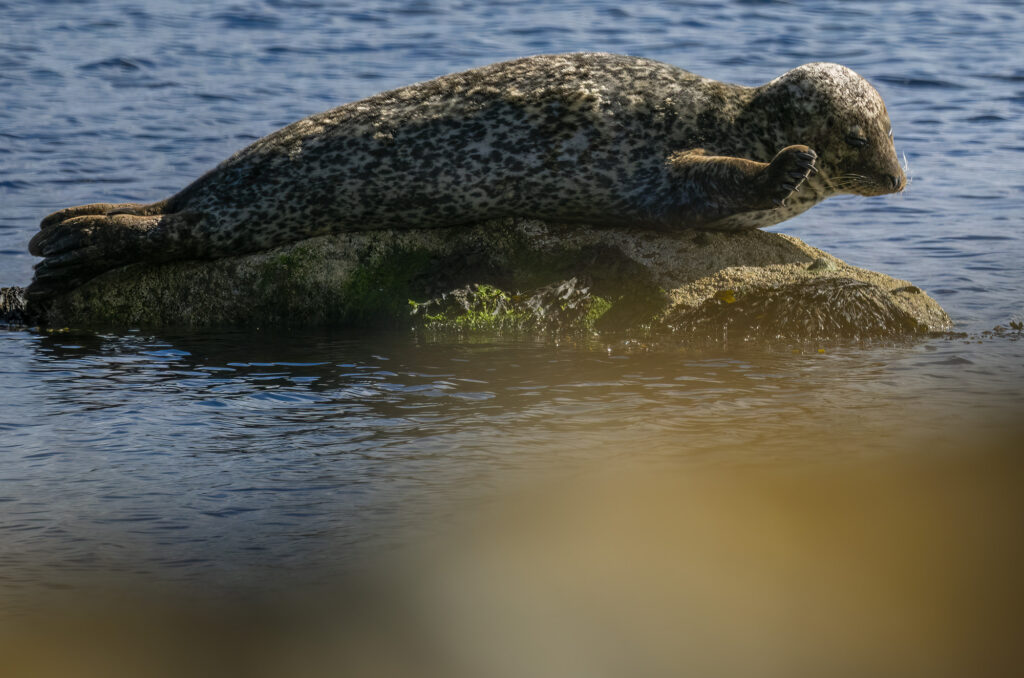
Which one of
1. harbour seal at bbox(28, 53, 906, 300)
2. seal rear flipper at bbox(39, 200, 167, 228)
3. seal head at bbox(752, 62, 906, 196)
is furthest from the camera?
seal rear flipper at bbox(39, 200, 167, 228)

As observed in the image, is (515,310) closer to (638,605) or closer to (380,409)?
(380,409)

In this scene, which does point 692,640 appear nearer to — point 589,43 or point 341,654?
point 341,654

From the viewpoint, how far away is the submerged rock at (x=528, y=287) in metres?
6.66

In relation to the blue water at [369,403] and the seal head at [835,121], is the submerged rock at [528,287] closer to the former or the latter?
the blue water at [369,403]

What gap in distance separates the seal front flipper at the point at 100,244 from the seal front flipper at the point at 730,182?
9.24 ft

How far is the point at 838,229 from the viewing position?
1063cm

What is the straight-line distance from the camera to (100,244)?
7.15m

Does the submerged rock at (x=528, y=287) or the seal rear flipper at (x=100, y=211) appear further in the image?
the seal rear flipper at (x=100, y=211)

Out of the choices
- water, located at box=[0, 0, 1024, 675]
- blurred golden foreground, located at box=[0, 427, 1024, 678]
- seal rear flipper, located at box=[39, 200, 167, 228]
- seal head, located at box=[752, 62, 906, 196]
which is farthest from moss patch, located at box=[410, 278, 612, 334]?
blurred golden foreground, located at box=[0, 427, 1024, 678]

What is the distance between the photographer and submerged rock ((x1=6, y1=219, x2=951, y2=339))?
6.66 meters

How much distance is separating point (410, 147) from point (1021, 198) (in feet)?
23.1

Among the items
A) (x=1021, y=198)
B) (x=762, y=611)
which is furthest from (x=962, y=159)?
(x=762, y=611)

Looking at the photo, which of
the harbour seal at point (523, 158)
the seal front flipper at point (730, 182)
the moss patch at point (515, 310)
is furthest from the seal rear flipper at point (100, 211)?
the seal front flipper at point (730, 182)

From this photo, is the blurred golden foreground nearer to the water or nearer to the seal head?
the water
